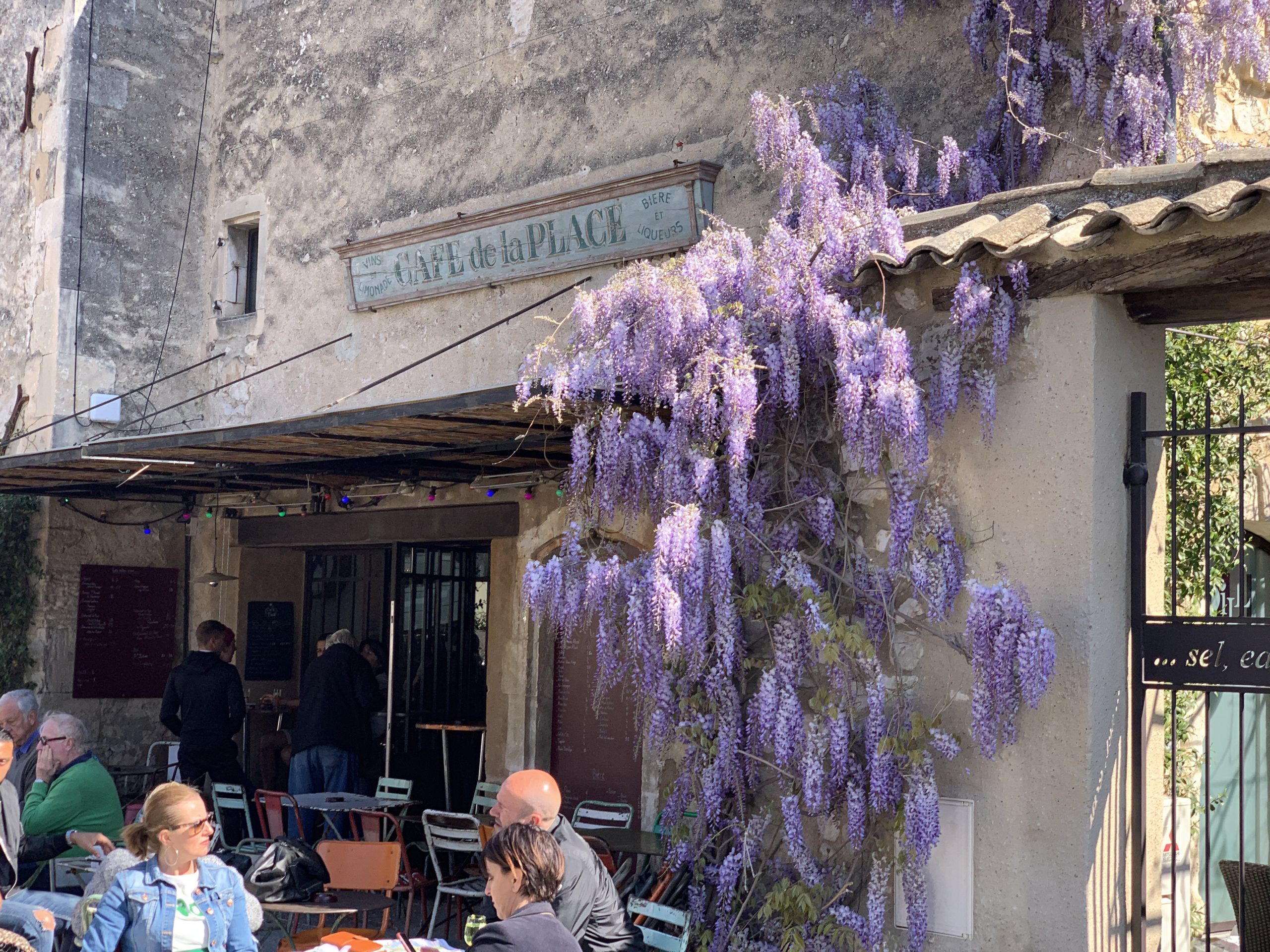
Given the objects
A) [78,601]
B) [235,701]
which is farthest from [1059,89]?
[78,601]

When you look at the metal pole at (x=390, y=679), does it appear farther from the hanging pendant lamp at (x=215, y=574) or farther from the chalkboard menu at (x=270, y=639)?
the chalkboard menu at (x=270, y=639)

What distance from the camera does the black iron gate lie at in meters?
4.16

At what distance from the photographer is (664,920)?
465 cm

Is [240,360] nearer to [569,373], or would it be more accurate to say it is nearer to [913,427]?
[569,373]

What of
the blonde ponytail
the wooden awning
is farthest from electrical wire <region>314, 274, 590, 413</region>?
the blonde ponytail

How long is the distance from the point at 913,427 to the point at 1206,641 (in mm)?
1122

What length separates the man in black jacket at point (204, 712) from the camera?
25.6 feet

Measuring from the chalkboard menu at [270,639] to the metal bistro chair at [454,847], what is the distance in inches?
140

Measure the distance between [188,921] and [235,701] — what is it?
4.30 m

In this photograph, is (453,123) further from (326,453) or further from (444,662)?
(444,662)

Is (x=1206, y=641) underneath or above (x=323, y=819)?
above

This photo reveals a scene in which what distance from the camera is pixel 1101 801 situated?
4.16m

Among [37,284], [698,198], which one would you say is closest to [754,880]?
[698,198]

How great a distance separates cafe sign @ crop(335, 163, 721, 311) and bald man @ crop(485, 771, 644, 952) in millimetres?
2962
